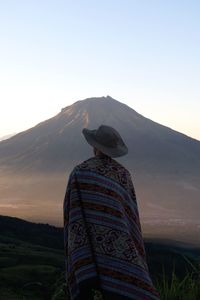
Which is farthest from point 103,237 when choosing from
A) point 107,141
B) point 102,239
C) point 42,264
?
point 42,264

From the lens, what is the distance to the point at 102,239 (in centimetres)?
619

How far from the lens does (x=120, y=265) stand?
6160 millimetres

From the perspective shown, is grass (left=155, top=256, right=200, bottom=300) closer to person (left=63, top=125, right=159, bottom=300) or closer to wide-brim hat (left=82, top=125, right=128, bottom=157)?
person (left=63, top=125, right=159, bottom=300)

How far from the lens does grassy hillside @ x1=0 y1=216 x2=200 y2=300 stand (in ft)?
30.0

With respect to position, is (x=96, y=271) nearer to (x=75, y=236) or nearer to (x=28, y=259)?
(x=75, y=236)

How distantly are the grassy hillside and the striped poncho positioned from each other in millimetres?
1462

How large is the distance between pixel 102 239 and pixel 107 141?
105cm

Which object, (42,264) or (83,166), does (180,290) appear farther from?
(42,264)

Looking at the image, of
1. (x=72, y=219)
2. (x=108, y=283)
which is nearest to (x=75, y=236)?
(x=72, y=219)

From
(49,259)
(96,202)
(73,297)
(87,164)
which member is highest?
(87,164)

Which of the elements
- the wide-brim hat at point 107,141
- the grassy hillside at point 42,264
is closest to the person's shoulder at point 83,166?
the wide-brim hat at point 107,141

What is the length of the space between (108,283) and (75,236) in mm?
578

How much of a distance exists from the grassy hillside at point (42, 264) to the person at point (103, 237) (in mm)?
1451

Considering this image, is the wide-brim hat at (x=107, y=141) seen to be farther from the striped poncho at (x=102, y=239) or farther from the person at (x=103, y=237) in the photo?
the striped poncho at (x=102, y=239)
